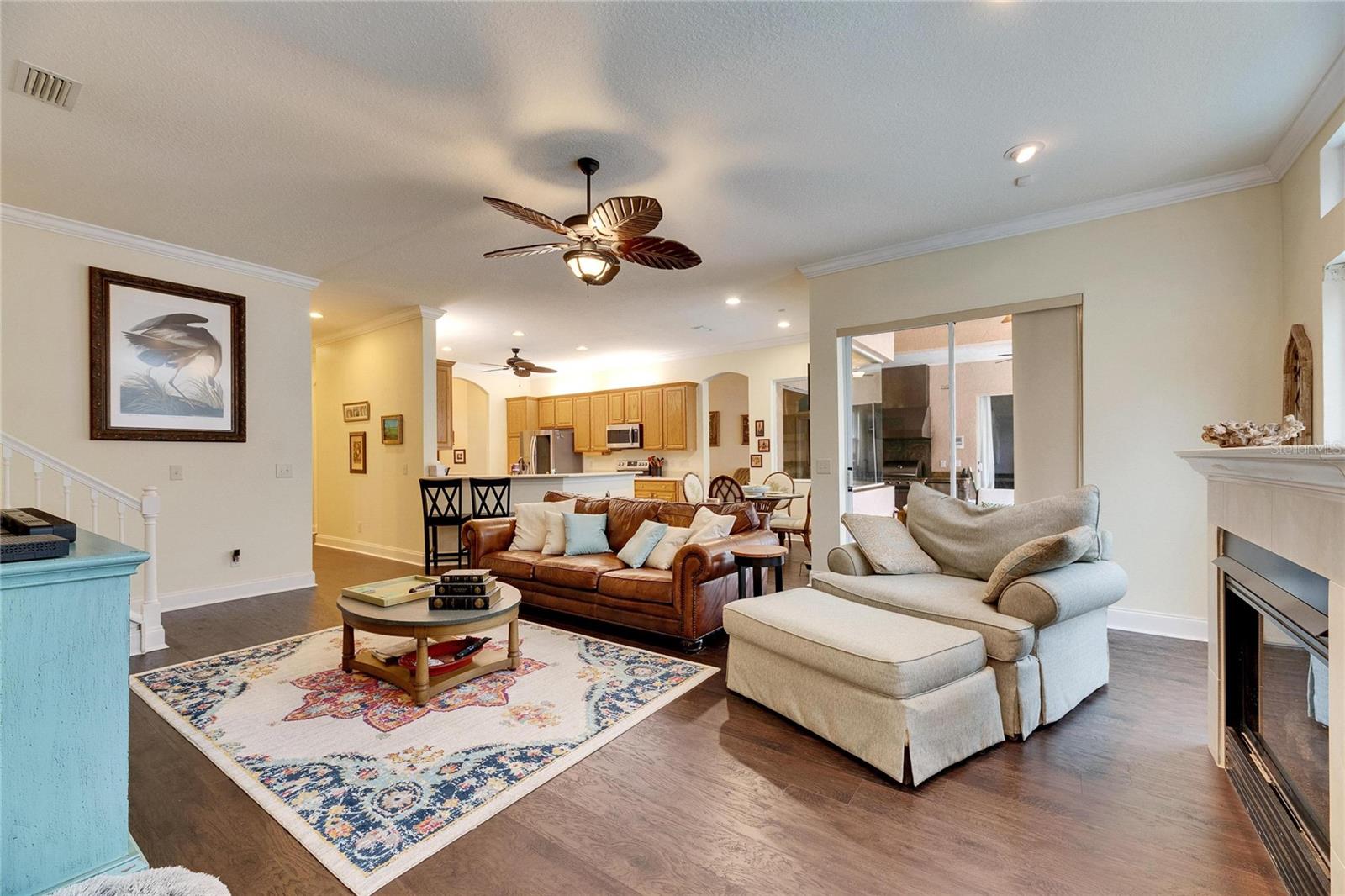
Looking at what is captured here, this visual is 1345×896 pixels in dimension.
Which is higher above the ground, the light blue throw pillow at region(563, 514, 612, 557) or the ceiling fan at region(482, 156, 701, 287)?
the ceiling fan at region(482, 156, 701, 287)

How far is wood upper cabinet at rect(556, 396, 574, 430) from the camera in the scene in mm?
10023

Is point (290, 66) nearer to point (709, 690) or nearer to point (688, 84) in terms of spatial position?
point (688, 84)

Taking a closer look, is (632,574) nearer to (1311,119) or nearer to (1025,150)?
(1025,150)

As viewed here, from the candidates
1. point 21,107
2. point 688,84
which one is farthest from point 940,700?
point 21,107

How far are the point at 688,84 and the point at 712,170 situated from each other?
79 centimetres

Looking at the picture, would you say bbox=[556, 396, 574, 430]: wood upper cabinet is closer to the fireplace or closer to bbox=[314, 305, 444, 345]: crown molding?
bbox=[314, 305, 444, 345]: crown molding

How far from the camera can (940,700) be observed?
2.15 metres

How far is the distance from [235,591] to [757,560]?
4349mm

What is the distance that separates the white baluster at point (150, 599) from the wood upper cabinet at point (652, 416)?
6.05 m

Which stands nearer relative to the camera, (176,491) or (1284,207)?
(1284,207)

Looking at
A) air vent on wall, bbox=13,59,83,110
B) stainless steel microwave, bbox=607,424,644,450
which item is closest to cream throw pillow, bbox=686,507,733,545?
air vent on wall, bbox=13,59,83,110

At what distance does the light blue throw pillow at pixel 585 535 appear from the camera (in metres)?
4.45

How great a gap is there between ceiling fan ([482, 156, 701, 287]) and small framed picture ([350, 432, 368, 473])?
461 cm

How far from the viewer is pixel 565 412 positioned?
1010 cm
